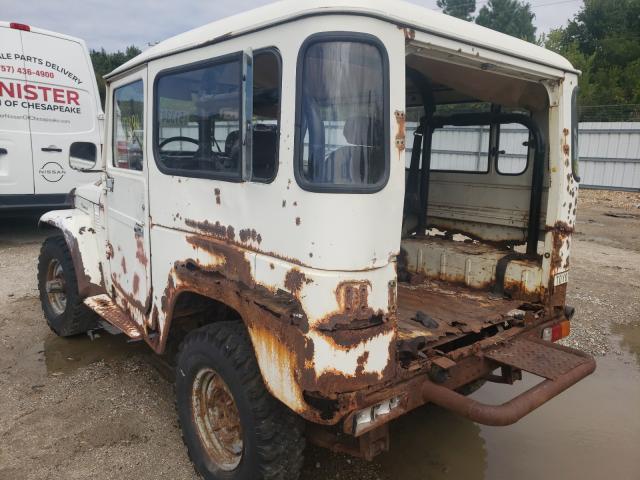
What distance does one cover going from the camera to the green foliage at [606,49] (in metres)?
24.4

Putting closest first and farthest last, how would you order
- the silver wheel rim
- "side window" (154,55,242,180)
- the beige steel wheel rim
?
"side window" (154,55,242,180)
the beige steel wheel rim
the silver wheel rim

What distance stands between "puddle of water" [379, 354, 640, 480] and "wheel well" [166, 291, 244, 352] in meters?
1.30

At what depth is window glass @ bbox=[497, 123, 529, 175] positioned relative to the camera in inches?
150

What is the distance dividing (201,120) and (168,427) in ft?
6.49

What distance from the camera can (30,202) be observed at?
766 cm

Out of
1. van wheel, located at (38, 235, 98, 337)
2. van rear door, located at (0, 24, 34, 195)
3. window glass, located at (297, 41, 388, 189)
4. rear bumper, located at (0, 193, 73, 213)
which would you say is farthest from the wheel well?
van rear door, located at (0, 24, 34, 195)

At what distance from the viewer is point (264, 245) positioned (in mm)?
2273

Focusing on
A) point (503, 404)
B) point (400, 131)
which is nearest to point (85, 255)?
point (400, 131)

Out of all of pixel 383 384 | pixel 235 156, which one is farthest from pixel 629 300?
pixel 235 156

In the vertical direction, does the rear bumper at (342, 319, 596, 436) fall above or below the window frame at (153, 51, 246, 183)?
below

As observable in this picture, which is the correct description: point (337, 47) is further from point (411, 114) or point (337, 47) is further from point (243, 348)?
point (411, 114)

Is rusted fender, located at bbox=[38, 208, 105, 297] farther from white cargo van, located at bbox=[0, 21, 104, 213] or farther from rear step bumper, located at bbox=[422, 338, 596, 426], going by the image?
white cargo van, located at bbox=[0, 21, 104, 213]

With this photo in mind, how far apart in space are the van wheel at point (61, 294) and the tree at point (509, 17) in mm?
44873

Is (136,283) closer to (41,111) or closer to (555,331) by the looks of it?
(555,331)
